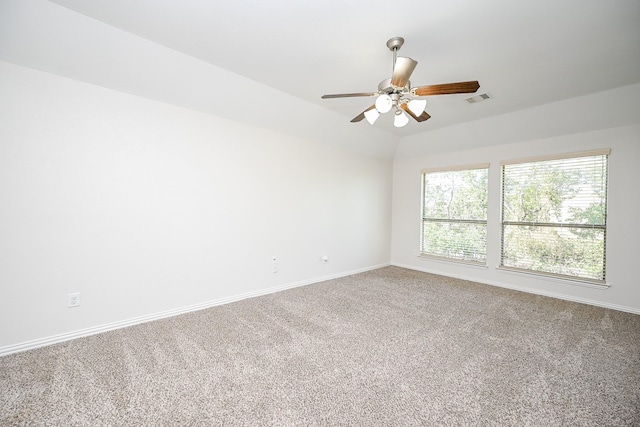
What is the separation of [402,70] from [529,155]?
3.30 m

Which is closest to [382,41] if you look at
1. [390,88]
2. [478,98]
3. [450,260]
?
[390,88]

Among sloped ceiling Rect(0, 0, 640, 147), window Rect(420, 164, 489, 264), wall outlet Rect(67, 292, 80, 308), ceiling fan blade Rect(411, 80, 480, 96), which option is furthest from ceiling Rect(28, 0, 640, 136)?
wall outlet Rect(67, 292, 80, 308)

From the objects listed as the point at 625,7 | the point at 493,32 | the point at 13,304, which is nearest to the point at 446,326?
the point at 493,32

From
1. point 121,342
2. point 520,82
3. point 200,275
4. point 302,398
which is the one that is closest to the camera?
point 302,398

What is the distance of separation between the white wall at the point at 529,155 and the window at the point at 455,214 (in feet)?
0.48

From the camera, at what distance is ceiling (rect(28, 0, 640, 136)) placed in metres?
1.92

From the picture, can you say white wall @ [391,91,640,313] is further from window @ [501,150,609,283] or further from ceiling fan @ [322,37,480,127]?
ceiling fan @ [322,37,480,127]

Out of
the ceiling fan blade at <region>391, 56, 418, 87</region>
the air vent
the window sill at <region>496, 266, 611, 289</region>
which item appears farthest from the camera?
the window sill at <region>496, 266, 611, 289</region>

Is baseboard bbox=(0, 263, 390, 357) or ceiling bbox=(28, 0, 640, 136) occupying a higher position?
ceiling bbox=(28, 0, 640, 136)

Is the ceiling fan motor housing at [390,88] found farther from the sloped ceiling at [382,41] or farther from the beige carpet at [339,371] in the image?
the beige carpet at [339,371]

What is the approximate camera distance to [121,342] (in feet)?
7.55

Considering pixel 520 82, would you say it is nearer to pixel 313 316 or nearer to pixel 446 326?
pixel 446 326

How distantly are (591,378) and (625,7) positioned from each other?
2.62 meters

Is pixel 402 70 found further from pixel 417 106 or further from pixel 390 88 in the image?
pixel 417 106
